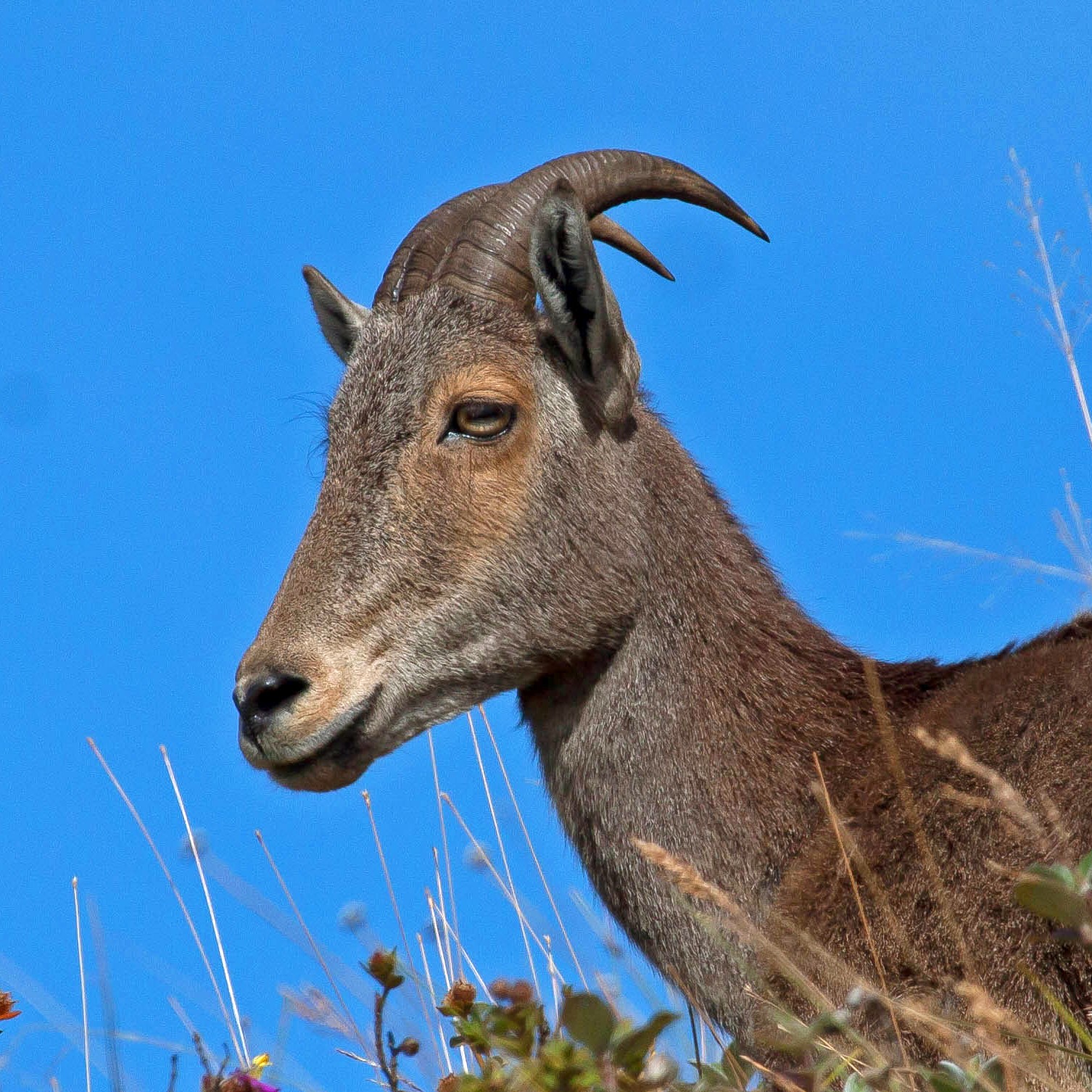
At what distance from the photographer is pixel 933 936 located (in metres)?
3.99

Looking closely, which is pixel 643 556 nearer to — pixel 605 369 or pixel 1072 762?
pixel 605 369

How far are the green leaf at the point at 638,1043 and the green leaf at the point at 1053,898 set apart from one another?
674 millimetres

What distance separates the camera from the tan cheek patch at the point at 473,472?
479cm

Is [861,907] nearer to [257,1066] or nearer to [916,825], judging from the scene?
[916,825]

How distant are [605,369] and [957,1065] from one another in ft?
9.32

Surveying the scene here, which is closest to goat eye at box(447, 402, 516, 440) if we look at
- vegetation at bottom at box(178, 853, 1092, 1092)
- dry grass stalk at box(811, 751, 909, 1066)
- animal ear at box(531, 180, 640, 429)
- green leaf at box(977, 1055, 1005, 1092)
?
animal ear at box(531, 180, 640, 429)

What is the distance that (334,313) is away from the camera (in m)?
6.47

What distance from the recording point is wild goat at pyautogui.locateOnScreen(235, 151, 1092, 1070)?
4.30 meters

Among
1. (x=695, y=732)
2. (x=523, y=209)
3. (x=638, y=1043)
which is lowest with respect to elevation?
(x=638, y=1043)

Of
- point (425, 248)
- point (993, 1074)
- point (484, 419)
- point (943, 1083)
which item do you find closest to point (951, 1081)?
point (943, 1083)

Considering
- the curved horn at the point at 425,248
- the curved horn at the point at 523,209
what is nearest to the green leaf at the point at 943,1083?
the curved horn at the point at 523,209

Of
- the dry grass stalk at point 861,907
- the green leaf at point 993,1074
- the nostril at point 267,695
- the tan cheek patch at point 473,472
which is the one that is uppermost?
the tan cheek patch at point 473,472

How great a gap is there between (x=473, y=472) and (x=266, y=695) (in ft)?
3.30

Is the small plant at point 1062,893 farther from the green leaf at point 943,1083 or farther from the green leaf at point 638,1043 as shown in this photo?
the green leaf at point 638,1043
